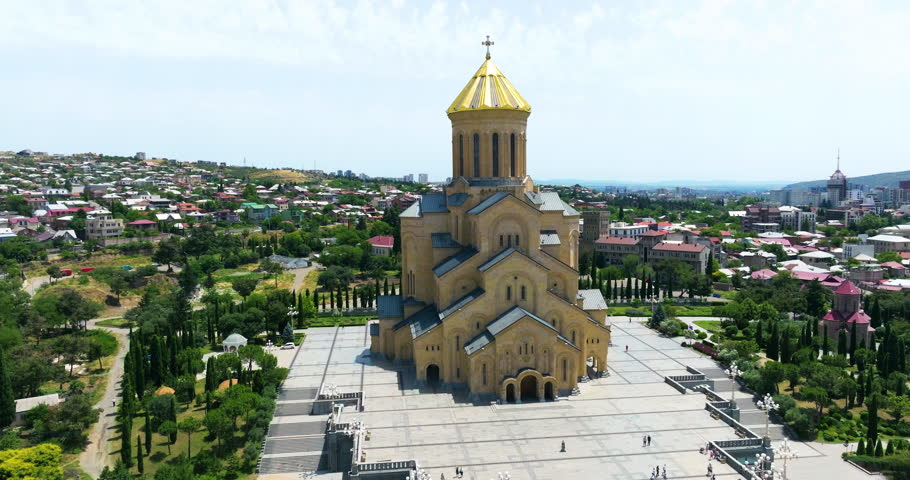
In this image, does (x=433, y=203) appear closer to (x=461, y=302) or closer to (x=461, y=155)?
(x=461, y=155)

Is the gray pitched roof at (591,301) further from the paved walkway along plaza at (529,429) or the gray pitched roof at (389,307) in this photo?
the gray pitched roof at (389,307)

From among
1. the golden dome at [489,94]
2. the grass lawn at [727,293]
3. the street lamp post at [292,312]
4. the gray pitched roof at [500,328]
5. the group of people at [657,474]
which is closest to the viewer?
the group of people at [657,474]

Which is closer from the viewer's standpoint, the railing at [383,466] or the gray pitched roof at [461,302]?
the railing at [383,466]

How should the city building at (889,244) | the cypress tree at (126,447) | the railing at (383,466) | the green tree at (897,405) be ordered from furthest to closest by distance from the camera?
the city building at (889,244)
the green tree at (897,405)
the cypress tree at (126,447)
the railing at (383,466)

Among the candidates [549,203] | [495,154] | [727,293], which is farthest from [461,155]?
[727,293]

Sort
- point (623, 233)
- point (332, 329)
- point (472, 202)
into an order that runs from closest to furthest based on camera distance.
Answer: point (472, 202), point (332, 329), point (623, 233)

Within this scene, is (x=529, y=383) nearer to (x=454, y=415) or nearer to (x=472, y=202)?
(x=454, y=415)

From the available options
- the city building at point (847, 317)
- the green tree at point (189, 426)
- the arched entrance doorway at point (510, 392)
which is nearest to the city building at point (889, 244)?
the city building at point (847, 317)

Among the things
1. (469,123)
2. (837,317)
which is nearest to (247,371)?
(469,123)
